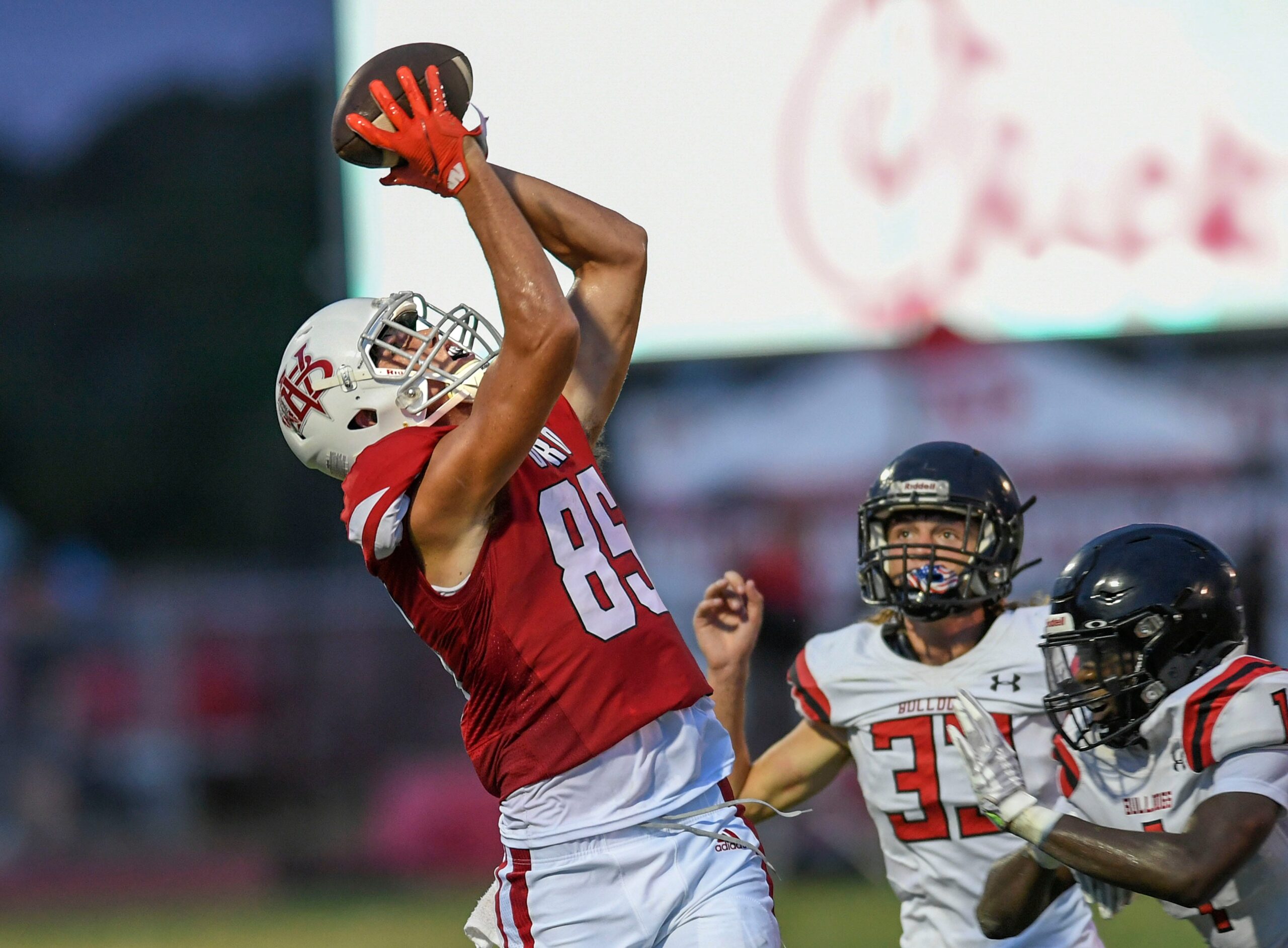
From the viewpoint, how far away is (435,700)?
11.0 m

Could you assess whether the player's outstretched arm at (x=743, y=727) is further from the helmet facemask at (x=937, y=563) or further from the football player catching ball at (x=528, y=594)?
the football player catching ball at (x=528, y=594)

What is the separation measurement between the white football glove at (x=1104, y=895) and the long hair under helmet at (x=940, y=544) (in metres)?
0.79

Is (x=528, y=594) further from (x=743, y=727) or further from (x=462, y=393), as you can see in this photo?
(x=743, y=727)

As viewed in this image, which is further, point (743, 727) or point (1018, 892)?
point (743, 727)

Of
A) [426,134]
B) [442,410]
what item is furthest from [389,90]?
[442,410]

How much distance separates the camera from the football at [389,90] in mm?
3148

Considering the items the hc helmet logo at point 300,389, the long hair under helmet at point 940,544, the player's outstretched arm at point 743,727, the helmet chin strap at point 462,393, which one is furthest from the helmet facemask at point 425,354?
the long hair under helmet at point 940,544

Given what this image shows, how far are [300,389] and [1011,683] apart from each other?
1.76 metres

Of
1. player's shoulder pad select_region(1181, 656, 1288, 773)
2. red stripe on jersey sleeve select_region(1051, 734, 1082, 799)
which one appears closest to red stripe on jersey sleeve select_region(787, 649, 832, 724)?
red stripe on jersey sleeve select_region(1051, 734, 1082, 799)

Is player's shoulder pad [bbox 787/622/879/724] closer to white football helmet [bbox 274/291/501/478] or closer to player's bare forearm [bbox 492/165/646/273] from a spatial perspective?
player's bare forearm [bbox 492/165/646/273]

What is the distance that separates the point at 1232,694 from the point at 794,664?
1.35m

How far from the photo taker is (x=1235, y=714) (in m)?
3.04

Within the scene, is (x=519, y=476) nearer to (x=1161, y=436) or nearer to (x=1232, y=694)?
(x=1232, y=694)

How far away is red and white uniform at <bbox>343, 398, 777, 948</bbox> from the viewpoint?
3.17m
